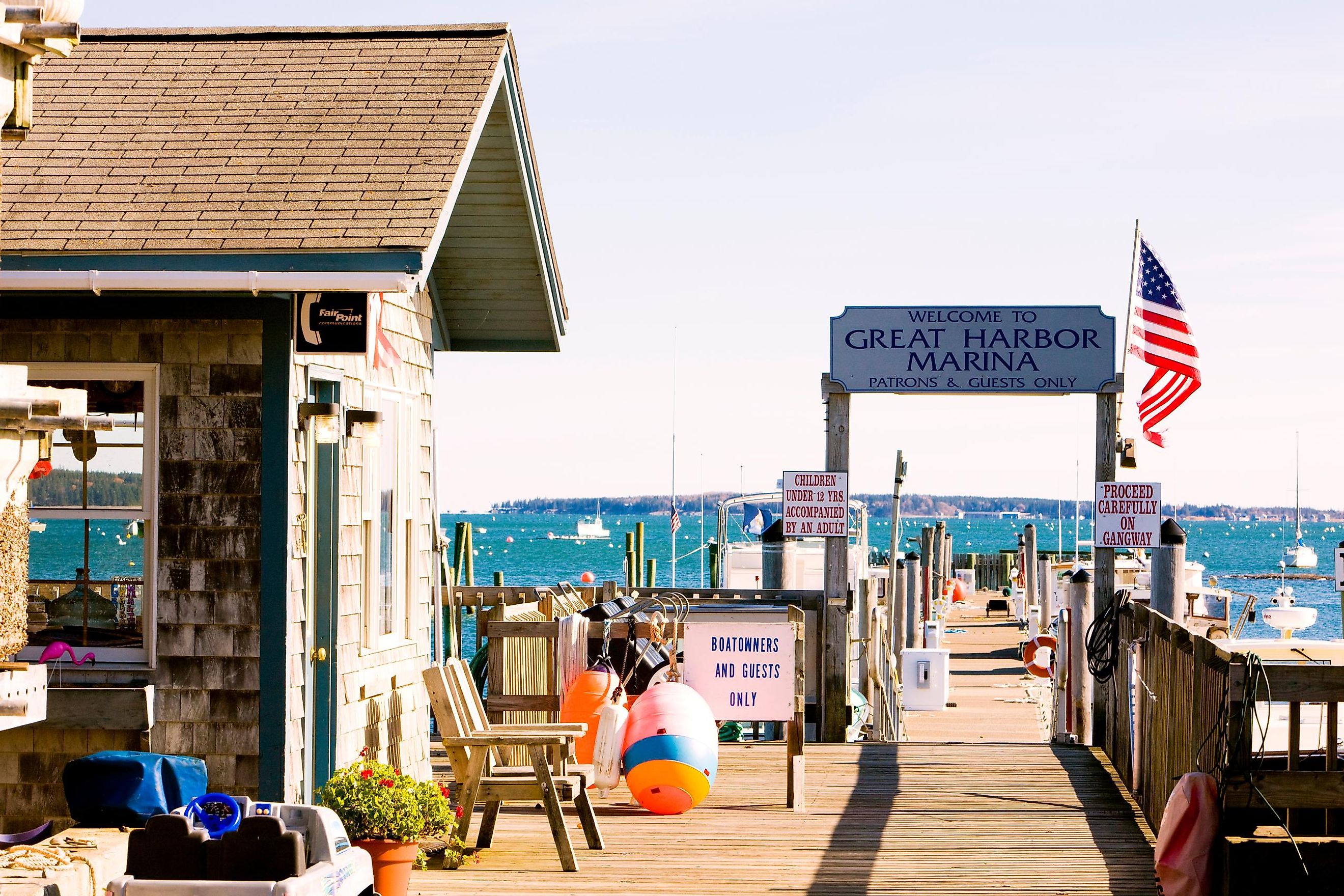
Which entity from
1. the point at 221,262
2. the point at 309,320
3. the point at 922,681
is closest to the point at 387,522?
the point at 309,320

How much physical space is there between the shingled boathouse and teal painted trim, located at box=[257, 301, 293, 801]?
1 cm

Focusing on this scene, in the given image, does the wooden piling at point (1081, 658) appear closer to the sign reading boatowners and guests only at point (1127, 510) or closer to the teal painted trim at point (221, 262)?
the sign reading boatowners and guests only at point (1127, 510)

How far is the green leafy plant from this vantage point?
25.3ft

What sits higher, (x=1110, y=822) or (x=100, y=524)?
(x=100, y=524)

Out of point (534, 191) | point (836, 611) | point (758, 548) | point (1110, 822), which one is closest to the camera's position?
point (1110, 822)

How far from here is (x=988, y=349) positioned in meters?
13.0

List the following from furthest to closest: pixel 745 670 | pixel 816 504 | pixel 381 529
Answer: pixel 816 504 < pixel 745 670 < pixel 381 529

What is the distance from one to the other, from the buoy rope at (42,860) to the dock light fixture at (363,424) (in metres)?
3.40

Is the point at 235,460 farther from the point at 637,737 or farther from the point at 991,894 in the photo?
the point at 991,894

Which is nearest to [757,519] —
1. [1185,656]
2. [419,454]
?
[419,454]

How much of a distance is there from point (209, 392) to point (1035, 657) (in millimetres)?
18390

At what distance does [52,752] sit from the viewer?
820cm

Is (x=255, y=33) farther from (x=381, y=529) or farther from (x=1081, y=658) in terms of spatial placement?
(x=1081, y=658)

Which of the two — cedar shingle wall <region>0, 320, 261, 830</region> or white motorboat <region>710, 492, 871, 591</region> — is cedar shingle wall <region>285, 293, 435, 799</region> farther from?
white motorboat <region>710, 492, 871, 591</region>
